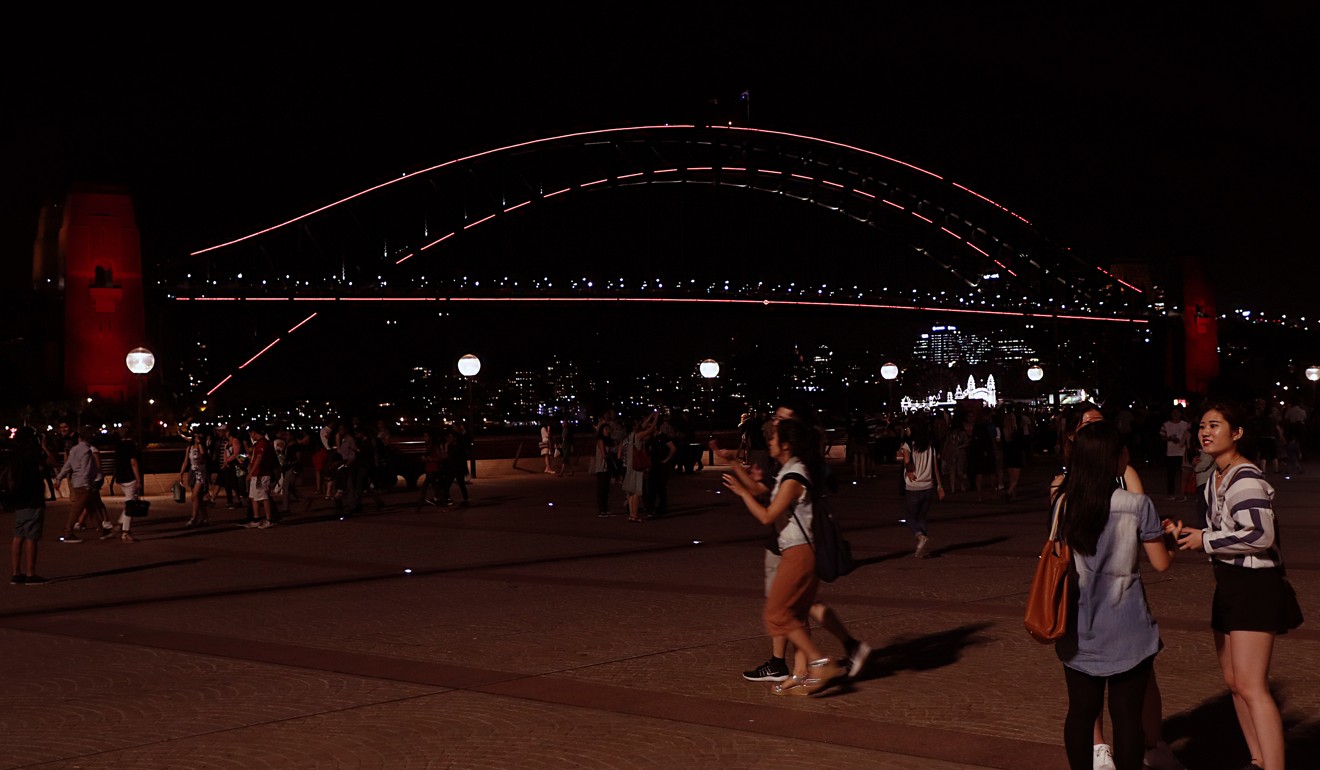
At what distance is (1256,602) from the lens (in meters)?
5.50

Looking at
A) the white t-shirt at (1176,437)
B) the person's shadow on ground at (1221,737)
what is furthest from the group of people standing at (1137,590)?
the white t-shirt at (1176,437)

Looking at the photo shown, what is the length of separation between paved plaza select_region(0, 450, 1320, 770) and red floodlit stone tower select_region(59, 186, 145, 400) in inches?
1193

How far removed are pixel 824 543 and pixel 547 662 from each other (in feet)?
6.18

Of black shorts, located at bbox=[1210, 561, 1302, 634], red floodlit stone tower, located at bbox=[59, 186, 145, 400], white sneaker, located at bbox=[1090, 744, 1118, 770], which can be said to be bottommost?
white sneaker, located at bbox=[1090, 744, 1118, 770]

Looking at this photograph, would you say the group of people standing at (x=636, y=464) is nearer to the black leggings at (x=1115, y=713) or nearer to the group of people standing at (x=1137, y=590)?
the group of people standing at (x=1137, y=590)

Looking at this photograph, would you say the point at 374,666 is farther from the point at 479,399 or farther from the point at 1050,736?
the point at 479,399

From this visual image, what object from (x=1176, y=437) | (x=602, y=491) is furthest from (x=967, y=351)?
(x=602, y=491)

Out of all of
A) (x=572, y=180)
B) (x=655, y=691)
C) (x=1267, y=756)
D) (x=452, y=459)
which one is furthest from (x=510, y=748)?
(x=572, y=180)

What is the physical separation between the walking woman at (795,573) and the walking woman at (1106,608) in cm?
247

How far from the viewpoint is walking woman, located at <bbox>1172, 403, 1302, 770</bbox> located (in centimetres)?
545

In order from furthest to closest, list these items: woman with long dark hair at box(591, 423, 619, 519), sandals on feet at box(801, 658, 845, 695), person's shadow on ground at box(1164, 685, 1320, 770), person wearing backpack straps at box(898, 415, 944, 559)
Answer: woman with long dark hair at box(591, 423, 619, 519) → person wearing backpack straps at box(898, 415, 944, 559) → sandals on feet at box(801, 658, 845, 695) → person's shadow on ground at box(1164, 685, 1320, 770)

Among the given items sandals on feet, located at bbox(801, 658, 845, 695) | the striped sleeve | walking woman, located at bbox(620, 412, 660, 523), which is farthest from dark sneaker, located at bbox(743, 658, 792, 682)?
walking woman, located at bbox(620, 412, 660, 523)

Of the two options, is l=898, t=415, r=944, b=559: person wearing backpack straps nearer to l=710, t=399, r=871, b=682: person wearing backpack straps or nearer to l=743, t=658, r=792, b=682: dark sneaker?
l=710, t=399, r=871, b=682: person wearing backpack straps

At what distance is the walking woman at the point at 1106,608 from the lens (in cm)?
516
